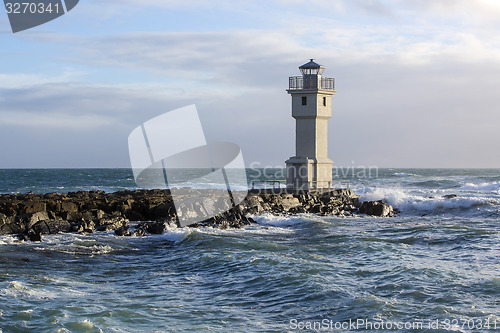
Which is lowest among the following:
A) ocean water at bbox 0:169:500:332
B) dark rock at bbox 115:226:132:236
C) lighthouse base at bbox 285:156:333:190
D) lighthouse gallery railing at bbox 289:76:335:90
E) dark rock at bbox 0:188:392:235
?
ocean water at bbox 0:169:500:332

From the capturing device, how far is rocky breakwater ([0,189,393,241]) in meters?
15.1

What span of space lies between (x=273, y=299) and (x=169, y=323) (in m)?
1.85

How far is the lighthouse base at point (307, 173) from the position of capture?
73.9ft

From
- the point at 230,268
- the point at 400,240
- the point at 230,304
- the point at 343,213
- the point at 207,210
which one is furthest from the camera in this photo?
the point at 343,213

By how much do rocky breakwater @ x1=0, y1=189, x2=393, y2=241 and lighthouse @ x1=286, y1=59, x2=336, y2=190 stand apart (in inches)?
31.8

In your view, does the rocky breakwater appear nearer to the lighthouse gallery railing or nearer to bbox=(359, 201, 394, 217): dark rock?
bbox=(359, 201, 394, 217): dark rock

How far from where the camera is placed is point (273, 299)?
340 inches

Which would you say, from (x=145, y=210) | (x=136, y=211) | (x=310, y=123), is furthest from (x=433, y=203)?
(x=136, y=211)

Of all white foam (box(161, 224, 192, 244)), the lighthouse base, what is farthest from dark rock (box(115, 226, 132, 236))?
the lighthouse base

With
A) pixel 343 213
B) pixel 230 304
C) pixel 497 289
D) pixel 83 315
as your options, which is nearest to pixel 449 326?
pixel 497 289

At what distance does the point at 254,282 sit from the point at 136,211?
30.4ft

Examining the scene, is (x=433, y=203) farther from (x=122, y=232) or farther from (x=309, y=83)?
(x=122, y=232)

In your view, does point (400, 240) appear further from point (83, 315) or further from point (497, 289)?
point (83, 315)

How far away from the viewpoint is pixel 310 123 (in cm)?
2247
